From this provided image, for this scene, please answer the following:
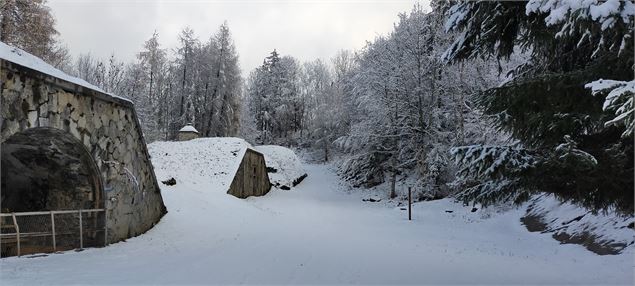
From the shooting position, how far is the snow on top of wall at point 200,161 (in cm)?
1845

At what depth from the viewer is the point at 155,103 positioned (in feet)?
140

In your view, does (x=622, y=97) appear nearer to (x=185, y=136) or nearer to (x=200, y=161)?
(x=200, y=161)

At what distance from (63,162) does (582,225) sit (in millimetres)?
11906

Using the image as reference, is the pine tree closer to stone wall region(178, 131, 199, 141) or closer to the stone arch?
the stone arch

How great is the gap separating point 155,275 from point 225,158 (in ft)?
50.0

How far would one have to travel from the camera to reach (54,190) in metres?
8.89

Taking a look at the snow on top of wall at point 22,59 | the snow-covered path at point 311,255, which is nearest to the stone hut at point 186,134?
the snow-covered path at point 311,255

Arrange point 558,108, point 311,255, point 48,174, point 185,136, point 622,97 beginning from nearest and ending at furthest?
point 622,97
point 558,108
point 311,255
point 48,174
point 185,136

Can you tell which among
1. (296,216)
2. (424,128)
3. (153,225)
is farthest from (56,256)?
(424,128)

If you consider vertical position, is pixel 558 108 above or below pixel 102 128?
above

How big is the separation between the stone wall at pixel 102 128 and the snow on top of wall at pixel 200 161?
6.19m

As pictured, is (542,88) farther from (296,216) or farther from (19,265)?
(296,216)

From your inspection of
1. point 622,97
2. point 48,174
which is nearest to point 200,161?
point 48,174

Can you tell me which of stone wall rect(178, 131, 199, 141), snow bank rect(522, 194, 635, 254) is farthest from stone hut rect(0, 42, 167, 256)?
stone wall rect(178, 131, 199, 141)
